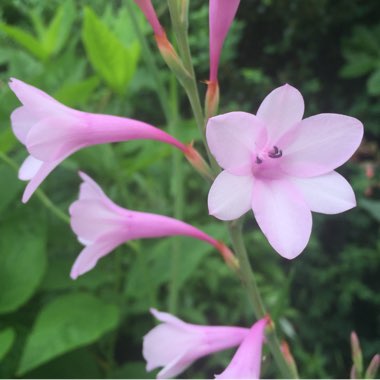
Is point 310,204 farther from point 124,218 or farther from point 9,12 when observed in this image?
point 9,12

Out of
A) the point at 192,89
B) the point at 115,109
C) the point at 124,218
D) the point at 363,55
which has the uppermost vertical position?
the point at 192,89

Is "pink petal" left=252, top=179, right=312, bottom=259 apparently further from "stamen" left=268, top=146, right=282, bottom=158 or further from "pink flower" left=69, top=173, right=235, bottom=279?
"pink flower" left=69, top=173, right=235, bottom=279

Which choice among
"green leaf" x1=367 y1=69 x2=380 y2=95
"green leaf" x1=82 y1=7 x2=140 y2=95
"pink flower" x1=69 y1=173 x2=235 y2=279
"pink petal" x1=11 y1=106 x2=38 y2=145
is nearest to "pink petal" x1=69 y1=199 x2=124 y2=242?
"pink flower" x1=69 y1=173 x2=235 y2=279

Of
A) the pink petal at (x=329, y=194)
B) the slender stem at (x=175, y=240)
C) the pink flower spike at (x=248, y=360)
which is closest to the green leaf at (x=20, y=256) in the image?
the slender stem at (x=175, y=240)

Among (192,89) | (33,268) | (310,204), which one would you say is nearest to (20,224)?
(33,268)

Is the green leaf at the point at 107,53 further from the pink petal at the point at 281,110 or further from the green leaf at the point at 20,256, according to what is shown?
the pink petal at the point at 281,110
